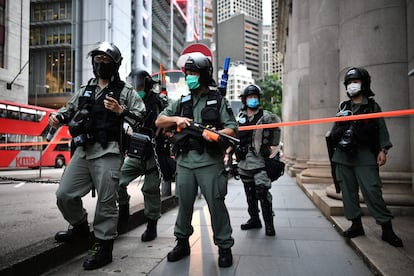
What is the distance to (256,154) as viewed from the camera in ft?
15.0

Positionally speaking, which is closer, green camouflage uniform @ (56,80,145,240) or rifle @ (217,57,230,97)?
green camouflage uniform @ (56,80,145,240)

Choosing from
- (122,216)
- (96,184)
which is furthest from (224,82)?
(122,216)

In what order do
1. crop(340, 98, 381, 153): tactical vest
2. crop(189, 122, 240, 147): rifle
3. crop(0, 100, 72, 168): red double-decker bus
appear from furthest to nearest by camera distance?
crop(0, 100, 72, 168): red double-decker bus → crop(340, 98, 381, 153): tactical vest → crop(189, 122, 240, 147): rifle

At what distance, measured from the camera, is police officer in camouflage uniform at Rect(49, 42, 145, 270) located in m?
3.19

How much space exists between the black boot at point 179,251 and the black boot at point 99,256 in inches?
23.4

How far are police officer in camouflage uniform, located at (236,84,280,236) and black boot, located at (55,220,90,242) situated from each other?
2.13 meters

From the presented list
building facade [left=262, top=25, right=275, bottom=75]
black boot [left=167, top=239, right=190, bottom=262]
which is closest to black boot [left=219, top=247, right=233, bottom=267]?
black boot [left=167, top=239, right=190, bottom=262]

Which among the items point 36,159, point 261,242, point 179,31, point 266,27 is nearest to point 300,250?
point 261,242

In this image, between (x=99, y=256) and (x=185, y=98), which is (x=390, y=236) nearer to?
(x=185, y=98)

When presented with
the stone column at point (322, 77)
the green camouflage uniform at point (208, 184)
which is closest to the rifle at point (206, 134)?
the green camouflage uniform at point (208, 184)

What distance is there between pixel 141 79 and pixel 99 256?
216 cm

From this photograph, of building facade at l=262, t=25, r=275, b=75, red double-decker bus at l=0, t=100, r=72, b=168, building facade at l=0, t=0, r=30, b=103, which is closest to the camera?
building facade at l=0, t=0, r=30, b=103

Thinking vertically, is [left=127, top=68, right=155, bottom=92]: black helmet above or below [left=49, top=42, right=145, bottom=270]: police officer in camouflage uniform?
above

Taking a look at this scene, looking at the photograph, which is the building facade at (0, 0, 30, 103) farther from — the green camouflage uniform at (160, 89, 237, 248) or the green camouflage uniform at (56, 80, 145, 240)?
the green camouflage uniform at (160, 89, 237, 248)
